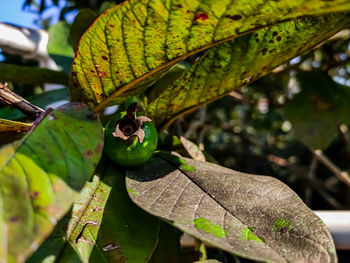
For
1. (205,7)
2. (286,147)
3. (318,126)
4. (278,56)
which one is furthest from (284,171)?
(205,7)

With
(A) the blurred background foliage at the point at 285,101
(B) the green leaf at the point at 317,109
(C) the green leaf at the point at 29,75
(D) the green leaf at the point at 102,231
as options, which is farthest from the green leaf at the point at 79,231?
(B) the green leaf at the point at 317,109

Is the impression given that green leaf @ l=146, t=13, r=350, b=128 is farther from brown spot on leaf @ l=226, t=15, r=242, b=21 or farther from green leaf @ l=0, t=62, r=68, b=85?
green leaf @ l=0, t=62, r=68, b=85

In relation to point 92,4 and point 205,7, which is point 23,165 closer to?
point 205,7

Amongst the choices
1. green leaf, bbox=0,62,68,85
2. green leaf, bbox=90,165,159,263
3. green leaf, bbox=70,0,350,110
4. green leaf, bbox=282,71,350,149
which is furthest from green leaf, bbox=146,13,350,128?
green leaf, bbox=282,71,350,149

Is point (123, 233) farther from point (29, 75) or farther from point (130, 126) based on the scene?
point (29, 75)

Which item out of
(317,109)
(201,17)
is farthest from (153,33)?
(317,109)

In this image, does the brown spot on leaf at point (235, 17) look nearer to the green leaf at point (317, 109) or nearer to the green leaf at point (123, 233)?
the green leaf at point (123, 233)
